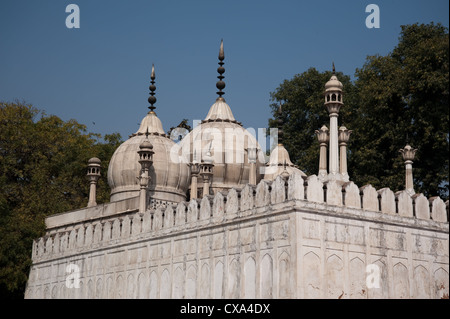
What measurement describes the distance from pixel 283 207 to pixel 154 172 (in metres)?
14.1

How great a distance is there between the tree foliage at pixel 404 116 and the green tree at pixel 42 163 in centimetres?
1290

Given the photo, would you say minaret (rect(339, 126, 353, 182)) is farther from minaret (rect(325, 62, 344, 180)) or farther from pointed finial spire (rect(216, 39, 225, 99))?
pointed finial spire (rect(216, 39, 225, 99))

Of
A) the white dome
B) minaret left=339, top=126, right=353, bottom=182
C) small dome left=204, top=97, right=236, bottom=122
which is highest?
small dome left=204, top=97, right=236, bottom=122

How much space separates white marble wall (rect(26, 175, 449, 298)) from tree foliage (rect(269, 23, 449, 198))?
33.9ft

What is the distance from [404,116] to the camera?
113 feet

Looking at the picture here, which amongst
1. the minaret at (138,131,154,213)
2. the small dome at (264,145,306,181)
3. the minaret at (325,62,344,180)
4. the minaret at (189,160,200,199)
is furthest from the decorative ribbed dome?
the minaret at (325,62,344,180)

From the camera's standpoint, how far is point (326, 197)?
1962 cm

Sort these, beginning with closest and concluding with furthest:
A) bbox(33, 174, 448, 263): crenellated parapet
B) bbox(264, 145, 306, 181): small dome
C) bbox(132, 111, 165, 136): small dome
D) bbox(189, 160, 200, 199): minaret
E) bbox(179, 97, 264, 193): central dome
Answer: bbox(33, 174, 448, 263): crenellated parapet
bbox(189, 160, 200, 199): minaret
bbox(179, 97, 264, 193): central dome
bbox(132, 111, 165, 136): small dome
bbox(264, 145, 306, 181): small dome

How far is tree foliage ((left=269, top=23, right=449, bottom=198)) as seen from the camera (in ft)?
105

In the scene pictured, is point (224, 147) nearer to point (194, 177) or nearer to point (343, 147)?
point (194, 177)

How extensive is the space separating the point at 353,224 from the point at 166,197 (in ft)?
46.1

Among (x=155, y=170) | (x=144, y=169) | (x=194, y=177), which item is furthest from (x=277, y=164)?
(x=144, y=169)

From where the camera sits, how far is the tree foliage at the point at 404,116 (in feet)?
105
